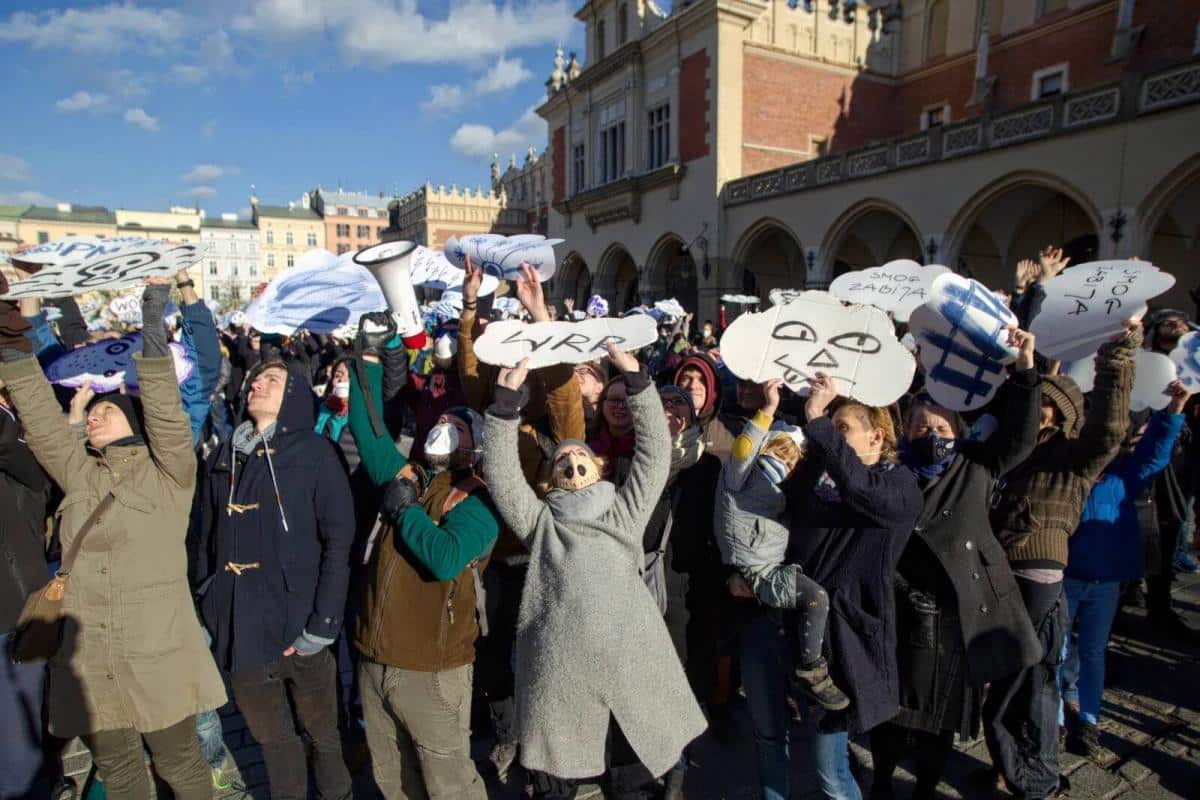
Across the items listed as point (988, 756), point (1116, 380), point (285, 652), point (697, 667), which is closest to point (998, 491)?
point (1116, 380)

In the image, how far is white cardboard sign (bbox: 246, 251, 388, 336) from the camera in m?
3.69

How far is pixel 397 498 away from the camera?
2.40 m

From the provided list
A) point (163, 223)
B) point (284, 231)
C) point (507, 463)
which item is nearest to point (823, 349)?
point (507, 463)

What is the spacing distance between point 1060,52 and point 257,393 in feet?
70.5

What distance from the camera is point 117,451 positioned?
248cm

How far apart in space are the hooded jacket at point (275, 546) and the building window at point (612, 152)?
23.7 m

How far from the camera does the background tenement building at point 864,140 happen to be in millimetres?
11617

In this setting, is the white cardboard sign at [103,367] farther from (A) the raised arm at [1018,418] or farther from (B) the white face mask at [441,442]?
(A) the raised arm at [1018,418]

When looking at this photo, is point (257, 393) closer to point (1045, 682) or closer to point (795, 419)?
point (795, 419)

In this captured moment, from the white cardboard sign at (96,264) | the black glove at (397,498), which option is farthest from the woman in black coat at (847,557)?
the white cardboard sign at (96,264)

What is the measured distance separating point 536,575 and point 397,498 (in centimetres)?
57

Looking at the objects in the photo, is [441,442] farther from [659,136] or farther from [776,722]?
[659,136]

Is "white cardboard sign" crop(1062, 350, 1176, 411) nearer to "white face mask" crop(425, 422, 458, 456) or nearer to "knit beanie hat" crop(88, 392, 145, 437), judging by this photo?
"white face mask" crop(425, 422, 458, 456)

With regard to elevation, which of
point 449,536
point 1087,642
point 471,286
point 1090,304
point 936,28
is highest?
point 936,28
